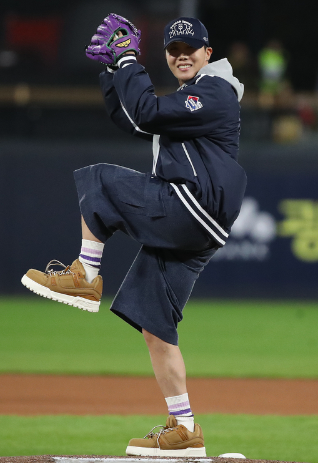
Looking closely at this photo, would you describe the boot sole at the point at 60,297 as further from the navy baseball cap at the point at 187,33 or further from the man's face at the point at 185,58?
the navy baseball cap at the point at 187,33

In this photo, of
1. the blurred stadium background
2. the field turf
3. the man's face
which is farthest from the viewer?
the blurred stadium background

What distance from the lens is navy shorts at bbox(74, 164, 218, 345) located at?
3.84 meters

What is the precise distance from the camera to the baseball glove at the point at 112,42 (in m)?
3.84

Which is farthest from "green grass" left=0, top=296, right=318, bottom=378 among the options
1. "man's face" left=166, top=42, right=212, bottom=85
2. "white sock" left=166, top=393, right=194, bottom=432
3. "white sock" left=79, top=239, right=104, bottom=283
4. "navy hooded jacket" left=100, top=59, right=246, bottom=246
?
"man's face" left=166, top=42, right=212, bottom=85

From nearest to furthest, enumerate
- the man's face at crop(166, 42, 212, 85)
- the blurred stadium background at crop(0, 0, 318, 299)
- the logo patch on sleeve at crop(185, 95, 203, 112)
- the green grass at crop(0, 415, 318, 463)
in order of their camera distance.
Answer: the logo patch on sleeve at crop(185, 95, 203, 112) < the man's face at crop(166, 42, 212, 85) < the green grass at crop(0, 415, 318, 463) < the blurred stadium background at crop(0, 0, 318, 299)

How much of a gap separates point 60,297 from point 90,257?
26 centimetres

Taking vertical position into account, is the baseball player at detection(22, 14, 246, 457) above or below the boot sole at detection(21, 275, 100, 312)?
above

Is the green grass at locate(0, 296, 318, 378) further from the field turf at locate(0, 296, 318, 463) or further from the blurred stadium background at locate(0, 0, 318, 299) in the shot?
the blurred stadium background at locate(0, 0, 318, 299)

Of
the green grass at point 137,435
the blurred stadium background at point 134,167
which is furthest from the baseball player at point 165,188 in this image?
the blurred stadium background at point 134,167

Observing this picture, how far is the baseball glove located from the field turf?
2.45 metres

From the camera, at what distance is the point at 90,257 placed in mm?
3971

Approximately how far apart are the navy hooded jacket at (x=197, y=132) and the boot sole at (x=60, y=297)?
0.70 meters

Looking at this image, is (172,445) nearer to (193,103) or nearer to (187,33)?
(193,103)

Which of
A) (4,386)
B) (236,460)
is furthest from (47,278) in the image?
(4,386)
